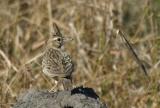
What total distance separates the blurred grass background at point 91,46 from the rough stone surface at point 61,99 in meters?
1.76

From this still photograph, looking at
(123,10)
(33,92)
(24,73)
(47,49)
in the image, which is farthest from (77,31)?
(33,92)

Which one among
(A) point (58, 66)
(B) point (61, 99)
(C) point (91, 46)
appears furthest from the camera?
(C) point (91, 46)

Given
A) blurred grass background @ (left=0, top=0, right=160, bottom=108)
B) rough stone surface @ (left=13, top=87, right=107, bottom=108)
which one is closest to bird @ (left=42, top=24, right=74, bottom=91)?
rough stone surface @ (left=13, top=87, right=107, bottom=108)

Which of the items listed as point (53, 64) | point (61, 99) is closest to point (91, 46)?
point (53, 64)

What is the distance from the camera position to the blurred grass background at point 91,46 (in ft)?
24.3

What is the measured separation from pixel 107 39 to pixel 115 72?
0.56 m

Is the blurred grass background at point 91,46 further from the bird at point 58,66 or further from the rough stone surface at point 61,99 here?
the rough stone surface at point 61,99

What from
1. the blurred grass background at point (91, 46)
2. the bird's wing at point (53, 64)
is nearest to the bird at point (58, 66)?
the bird's wing at point (53, 64)

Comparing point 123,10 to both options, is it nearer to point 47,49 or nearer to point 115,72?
point 115,72

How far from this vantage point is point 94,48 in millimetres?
8859

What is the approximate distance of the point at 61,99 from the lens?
4598 millimetres

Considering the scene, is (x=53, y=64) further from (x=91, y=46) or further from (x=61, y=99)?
(x=91, y=46)

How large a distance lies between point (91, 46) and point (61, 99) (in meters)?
4.45

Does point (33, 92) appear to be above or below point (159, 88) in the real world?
above
